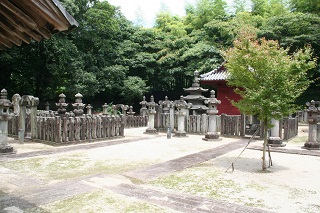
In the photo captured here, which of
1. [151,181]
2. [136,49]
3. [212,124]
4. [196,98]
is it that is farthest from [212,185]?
[136,49]

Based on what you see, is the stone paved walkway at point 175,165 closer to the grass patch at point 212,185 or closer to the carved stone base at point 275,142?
the grass patch at point 212,185

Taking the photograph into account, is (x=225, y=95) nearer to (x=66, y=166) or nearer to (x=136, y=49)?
(x=136, y=49)

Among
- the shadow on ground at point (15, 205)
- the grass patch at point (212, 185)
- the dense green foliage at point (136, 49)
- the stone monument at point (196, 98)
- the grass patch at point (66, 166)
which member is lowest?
the grass patch at point (212, 185)

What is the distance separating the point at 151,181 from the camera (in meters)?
6.03

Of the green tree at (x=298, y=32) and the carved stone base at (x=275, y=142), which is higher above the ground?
the green tree at (x=298, y=32)

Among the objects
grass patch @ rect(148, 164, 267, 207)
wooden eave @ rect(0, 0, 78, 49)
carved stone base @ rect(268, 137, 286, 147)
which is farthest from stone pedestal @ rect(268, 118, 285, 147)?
wooden eave @ rect(0, 0, 78, 49)

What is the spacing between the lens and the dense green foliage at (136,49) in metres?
23.2

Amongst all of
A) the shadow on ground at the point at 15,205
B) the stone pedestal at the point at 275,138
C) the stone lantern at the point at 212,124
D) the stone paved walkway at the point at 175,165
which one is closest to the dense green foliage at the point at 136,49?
the stone lantern at the point at 212,124

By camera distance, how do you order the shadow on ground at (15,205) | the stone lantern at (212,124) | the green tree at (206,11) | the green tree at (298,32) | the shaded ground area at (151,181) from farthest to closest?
the green tree at (206,11) < the green tree at (298,32) < the stone lantern at (212,124) < the shaded ground area at (151,181) < the shadow on ground at (15,205)

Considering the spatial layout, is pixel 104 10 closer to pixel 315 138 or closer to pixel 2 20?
pixel 315 138

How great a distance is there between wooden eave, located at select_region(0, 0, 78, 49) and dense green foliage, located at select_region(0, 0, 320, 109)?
1931 centimetres

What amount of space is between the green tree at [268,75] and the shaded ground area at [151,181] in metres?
1.46

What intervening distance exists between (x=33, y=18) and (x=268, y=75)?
232 inches

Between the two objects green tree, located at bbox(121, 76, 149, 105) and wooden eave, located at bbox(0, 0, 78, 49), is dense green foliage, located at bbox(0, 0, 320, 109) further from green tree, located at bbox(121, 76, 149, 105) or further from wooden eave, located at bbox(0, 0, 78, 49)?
wooden eave, located at bbox(0, 0, 78, 49)
